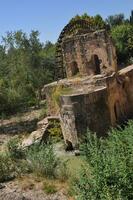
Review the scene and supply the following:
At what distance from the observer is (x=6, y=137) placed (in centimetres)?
2389

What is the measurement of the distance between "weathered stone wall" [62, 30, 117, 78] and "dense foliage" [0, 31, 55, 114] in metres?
6.26

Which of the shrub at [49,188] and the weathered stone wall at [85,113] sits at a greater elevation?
the weathered stone wall at [85,113]

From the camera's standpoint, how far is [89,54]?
81.7 feet

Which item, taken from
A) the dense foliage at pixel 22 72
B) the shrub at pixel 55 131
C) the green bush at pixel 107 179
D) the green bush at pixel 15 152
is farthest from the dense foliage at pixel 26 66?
the green bush at pixel 107 179

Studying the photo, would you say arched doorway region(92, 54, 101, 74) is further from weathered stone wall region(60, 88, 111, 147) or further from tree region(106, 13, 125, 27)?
tree region(106, 13, 125, 27)

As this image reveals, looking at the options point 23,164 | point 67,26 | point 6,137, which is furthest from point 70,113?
point 67,26

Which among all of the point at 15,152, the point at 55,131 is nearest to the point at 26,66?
the point at 55,131

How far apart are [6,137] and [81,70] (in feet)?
22.3

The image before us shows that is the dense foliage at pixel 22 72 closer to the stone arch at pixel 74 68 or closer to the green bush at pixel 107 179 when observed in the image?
the stone arch at pixel 74 68

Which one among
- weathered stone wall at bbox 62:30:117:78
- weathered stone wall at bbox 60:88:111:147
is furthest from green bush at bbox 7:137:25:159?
weathered stone wall at bbox 62:30:117:78

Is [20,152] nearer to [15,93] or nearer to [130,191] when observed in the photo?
[130,191]

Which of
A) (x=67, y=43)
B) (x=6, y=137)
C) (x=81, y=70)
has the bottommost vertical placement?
(x=6, y=137)

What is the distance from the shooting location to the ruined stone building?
679 inches

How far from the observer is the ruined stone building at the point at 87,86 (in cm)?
1725
